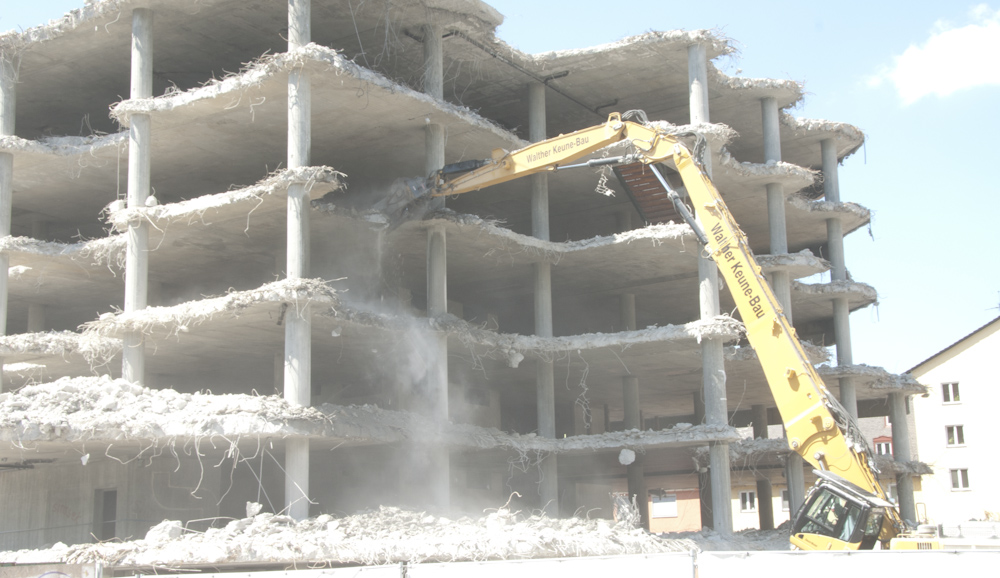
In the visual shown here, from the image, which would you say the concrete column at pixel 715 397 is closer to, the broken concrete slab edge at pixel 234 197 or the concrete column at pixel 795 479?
the concrete column at pixel 795 479

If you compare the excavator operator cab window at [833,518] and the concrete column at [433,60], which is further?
the concrete column at [433,60]

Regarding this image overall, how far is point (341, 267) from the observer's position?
2697cm

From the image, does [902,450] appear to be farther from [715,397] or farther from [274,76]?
[274,76]

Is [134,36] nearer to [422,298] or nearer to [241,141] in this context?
[241,141]

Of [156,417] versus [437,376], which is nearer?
[156,417]

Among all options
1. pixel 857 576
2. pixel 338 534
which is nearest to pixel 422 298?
pixel 338 534

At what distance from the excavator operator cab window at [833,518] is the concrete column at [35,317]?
25440 mm

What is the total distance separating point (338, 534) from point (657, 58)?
16585mm

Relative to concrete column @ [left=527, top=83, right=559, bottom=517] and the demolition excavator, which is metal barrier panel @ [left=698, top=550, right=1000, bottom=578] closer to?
the demolition excavator

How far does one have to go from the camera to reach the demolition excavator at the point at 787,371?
15703 mm

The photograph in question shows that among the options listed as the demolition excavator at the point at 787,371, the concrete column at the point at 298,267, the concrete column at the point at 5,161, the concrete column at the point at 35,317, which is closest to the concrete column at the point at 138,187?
the concrete column at the point at 5,161

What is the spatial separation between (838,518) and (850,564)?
17.4ft

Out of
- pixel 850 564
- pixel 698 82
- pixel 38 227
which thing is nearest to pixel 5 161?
pixel 38 227

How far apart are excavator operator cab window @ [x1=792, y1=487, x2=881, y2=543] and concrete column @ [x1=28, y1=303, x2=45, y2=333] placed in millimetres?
25440
